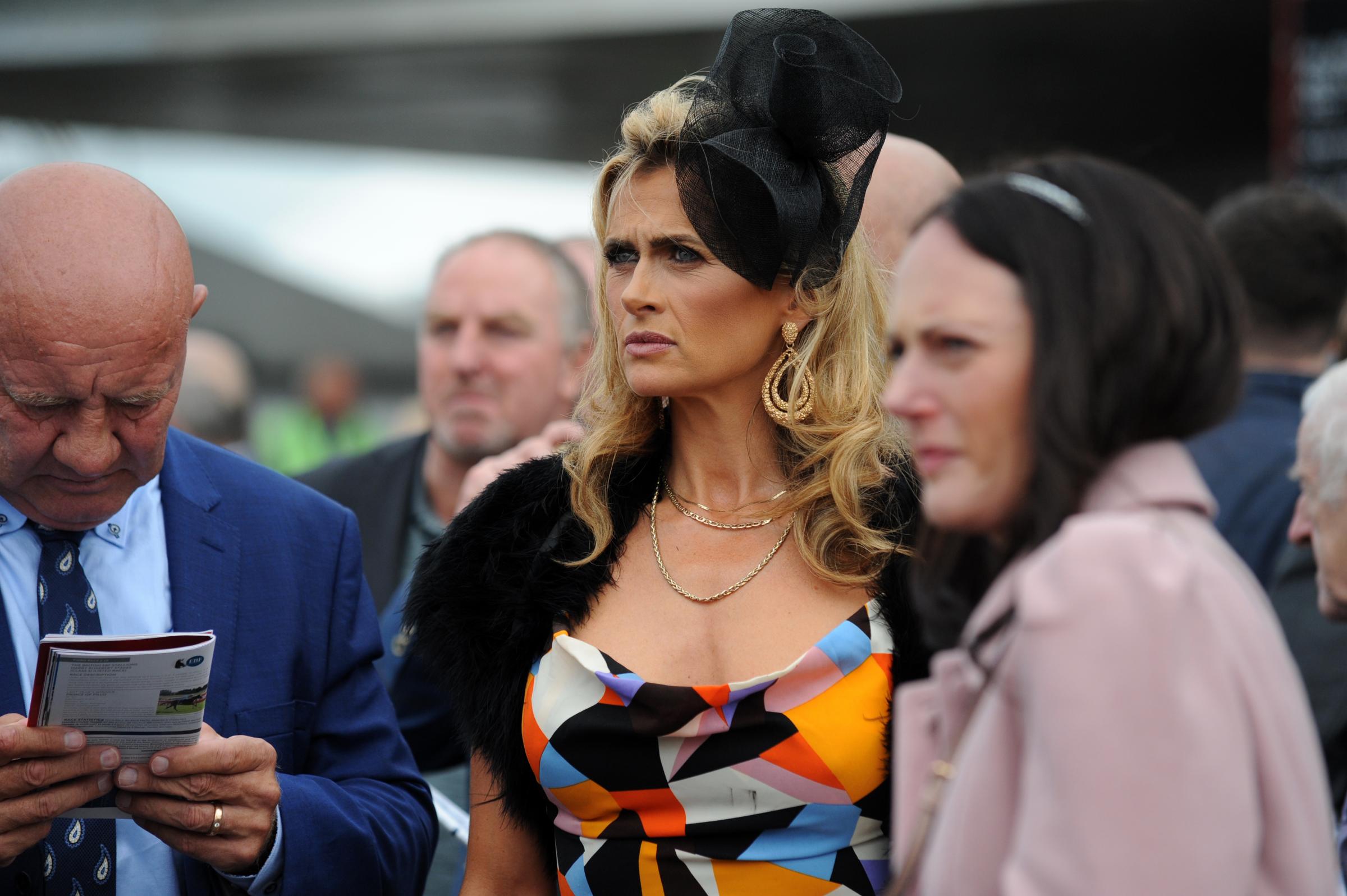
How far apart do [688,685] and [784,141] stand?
42.5 inches

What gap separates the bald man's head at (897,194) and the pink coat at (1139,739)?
2.05 meters

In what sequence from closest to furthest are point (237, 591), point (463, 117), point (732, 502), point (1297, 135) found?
point (237, 591) < point (732, 502) < point (1297, 135) < point (463, 117)

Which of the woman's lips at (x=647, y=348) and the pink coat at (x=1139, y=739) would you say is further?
the woman's lips at (x=647, y=348)

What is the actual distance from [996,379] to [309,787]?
1.64 m

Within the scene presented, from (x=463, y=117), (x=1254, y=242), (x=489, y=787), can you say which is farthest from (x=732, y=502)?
(x=463, y=117)

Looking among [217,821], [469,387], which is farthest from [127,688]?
[469,387]

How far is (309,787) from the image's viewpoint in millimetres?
2486

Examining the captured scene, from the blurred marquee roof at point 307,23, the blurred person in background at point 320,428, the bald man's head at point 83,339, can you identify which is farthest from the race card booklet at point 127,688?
the blurred marquee roof at point 307,23

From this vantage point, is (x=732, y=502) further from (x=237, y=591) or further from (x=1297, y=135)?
(x=1297, y=135)

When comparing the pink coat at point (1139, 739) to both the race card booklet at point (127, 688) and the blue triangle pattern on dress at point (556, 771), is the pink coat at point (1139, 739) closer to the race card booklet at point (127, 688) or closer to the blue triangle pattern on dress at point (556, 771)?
the blue triangle pattern on dress at point (556, 771)

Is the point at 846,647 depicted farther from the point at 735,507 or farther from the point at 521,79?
the point at 521,79

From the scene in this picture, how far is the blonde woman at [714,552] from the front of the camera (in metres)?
2.40

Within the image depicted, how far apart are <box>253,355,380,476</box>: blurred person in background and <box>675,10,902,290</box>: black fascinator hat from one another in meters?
7.21

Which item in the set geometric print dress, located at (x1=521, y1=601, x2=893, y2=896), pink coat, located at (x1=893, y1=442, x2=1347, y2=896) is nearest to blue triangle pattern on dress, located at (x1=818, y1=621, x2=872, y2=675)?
geometric print dress, located at (x1=521, y1=601, x2=893, y2=896)
